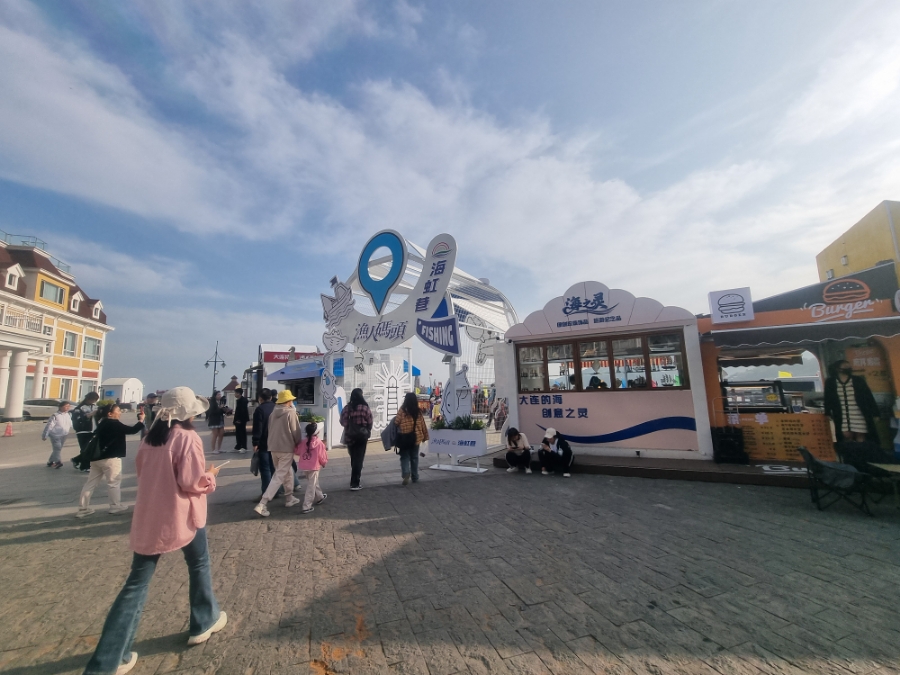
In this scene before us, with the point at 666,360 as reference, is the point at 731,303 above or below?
above

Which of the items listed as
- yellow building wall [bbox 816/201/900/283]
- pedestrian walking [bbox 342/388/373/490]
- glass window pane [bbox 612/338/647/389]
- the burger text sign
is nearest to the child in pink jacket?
pedestrian walking [bbox 342/388/373/490]

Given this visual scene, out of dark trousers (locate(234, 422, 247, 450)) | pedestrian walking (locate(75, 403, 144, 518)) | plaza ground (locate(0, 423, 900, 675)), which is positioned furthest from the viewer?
dark trousers (locate(234, 422, 247, 450))

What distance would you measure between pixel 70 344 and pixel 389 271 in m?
34.8

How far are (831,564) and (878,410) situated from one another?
5.36 metres

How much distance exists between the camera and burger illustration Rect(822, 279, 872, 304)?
7516 mm

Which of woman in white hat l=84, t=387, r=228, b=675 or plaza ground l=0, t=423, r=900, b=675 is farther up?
woman in white hat l=84, t=387, r=228, b=675

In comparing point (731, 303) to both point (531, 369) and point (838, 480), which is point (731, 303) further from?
point (531, 369)

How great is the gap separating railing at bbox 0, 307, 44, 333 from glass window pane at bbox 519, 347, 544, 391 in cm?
2879

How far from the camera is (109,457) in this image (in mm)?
5723

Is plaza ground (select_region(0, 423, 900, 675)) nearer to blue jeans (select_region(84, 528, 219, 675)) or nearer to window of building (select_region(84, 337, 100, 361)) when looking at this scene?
blue jeans (select_region(84, 528, 219, 675))

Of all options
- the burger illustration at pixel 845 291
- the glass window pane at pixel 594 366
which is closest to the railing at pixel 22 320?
the glass window pane at pixel 594 366

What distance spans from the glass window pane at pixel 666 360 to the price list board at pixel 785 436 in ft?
4.39

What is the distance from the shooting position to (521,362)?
9.91m

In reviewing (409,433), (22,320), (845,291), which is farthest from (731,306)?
(22,320)
